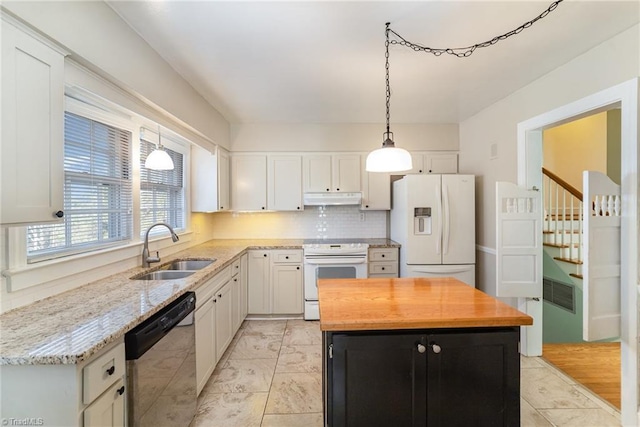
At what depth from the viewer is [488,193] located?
3270mm

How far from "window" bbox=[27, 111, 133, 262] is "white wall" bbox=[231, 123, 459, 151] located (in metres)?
1.72

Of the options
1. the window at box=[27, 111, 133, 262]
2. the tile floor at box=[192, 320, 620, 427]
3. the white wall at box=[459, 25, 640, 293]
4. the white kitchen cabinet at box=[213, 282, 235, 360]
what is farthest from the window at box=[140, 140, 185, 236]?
the white wall at box=[459, 25, 640, 293]

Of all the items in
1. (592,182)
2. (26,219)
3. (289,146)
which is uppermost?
(289,146)

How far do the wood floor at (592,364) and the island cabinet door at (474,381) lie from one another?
1.39 m

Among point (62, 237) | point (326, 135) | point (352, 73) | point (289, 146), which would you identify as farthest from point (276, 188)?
point (62, 237)

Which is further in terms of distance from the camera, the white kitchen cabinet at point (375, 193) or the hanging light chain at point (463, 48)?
the white kitchen cabinet at point (375, 193)

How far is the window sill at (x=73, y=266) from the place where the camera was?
1.36 meters

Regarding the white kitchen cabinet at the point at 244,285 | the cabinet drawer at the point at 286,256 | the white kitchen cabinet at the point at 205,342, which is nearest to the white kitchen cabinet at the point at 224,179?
the white kitchen cabinet at the point at 244,285

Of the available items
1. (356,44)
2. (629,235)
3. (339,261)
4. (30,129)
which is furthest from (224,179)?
(629,235)

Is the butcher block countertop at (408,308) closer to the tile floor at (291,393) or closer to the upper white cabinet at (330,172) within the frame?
the tile floor at (291,393)

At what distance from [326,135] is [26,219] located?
3.25m

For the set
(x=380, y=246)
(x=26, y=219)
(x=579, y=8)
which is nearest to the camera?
(x=26, y=219)

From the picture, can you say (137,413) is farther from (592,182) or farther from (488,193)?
(488,193)

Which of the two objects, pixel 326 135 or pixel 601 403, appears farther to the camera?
pixel 326 135
